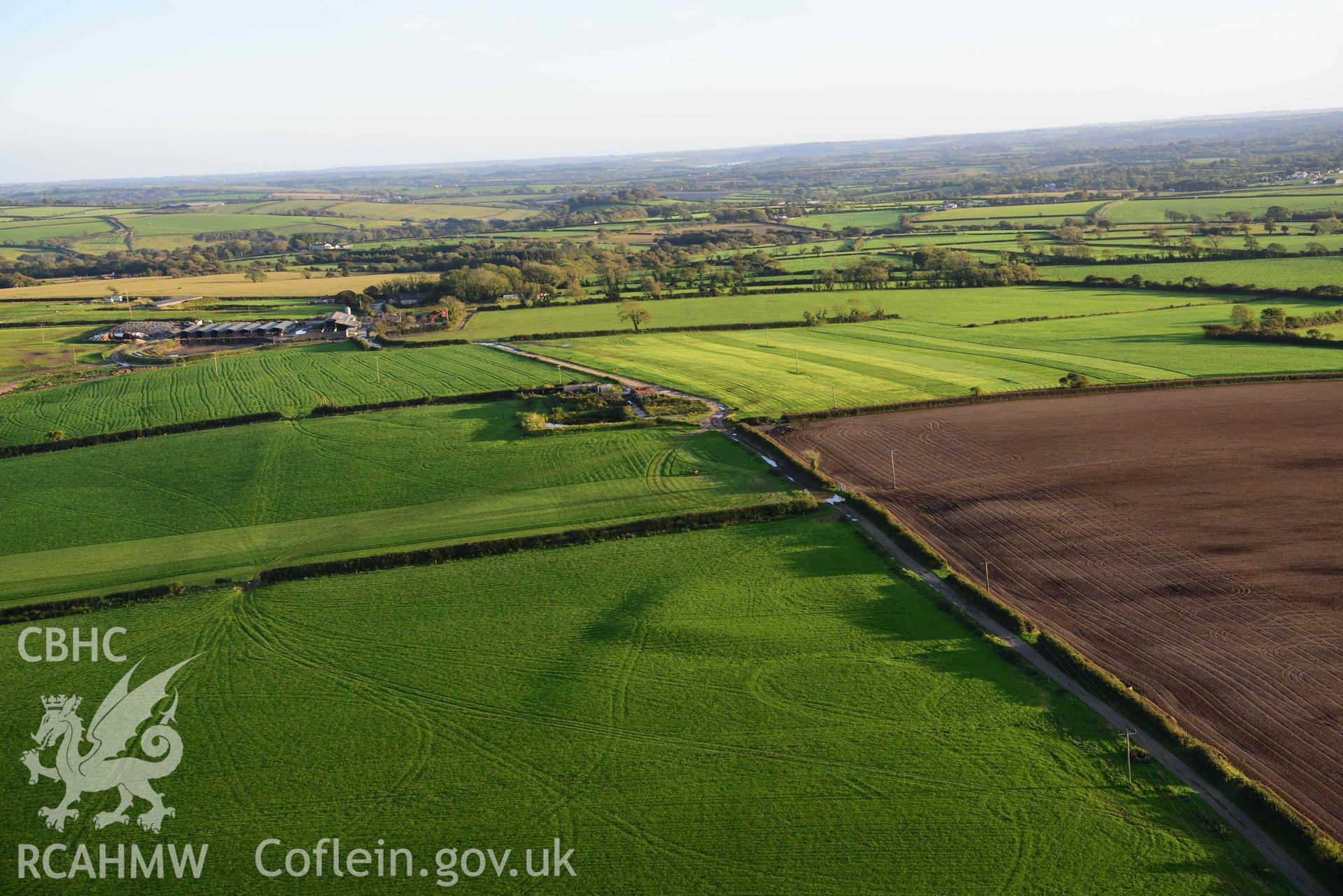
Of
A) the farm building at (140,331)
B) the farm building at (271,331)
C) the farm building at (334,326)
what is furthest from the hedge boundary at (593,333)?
the farm building at (140,331)

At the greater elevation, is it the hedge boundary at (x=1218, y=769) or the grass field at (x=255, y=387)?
the grass field at (x=255, y=387)

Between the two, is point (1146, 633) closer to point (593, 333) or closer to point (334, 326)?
point (593, 333)

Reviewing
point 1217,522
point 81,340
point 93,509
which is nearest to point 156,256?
point 81,340

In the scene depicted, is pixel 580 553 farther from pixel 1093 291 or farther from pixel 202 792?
pixel 1093 291

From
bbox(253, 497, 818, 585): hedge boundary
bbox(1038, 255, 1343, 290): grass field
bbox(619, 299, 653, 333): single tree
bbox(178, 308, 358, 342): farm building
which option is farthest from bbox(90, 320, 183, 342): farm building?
bbox(1038, 255, 1343, 290): grass field

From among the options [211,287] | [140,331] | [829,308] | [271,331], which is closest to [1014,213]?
[829,308]

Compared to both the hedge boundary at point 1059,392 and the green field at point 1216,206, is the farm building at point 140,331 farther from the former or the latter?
the green field at point 1216,206

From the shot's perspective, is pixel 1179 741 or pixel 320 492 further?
pixel 320 492

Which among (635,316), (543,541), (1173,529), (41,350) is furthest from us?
(41,350)
